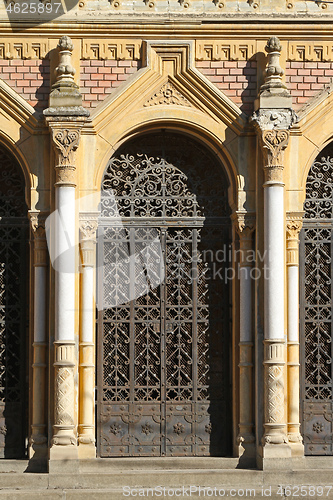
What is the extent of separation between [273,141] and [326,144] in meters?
0.88

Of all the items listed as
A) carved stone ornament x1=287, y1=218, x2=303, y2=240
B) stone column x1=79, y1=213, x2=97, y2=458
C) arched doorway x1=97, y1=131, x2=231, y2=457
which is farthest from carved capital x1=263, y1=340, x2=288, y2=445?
stone column x1=79, y1=213, x2=97, y2=458

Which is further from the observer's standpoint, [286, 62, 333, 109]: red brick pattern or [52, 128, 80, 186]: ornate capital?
[286, 62, 333, 109]: red brick pattern

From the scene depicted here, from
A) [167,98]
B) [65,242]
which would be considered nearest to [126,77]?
[167,98]

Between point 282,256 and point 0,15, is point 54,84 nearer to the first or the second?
point 0,15

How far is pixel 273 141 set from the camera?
11.3 metres

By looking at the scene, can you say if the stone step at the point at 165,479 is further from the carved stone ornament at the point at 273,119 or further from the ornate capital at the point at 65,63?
the ornate capital at the point at 65,63

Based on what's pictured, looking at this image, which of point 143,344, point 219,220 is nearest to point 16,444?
point 143,344

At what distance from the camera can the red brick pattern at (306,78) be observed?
1180 cm

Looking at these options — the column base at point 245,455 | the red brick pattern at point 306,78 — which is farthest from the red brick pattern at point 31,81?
the column base at point 245,455

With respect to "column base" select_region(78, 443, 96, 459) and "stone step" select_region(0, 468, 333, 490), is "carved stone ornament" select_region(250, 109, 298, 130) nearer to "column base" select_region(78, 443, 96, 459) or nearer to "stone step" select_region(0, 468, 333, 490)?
"stone step" select_region(0, 468, 333, 490)

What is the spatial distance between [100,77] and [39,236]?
2.13 metres

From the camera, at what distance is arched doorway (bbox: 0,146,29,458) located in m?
11.7

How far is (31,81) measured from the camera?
38.3 ft

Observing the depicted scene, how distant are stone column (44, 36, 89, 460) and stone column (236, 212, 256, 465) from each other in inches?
79.8
